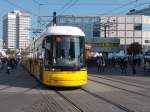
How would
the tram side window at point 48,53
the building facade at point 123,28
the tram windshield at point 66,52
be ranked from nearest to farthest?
the tram windshield at point 66,52 < the tram side window at point 48,53 < the building facade at point 123,28

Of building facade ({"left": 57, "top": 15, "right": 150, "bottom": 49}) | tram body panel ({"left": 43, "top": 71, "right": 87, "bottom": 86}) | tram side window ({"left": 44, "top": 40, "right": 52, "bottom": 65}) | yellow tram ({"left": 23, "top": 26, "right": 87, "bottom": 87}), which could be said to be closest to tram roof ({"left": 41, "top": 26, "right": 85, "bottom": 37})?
yellow tram ({"left": 23, "top": 26, "right": 87, "bottom": 87})

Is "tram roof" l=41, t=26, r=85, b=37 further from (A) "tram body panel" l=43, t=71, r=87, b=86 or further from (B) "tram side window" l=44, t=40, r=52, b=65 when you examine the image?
(A) "tram body panel" l=43, t=71, r=87, b=86

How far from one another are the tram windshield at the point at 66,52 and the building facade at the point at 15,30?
73657mm

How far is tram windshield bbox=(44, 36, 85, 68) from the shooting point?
2198 centimetres

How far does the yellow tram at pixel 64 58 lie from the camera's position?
2177 cm

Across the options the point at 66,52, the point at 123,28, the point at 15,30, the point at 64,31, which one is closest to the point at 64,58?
the point at 66,52

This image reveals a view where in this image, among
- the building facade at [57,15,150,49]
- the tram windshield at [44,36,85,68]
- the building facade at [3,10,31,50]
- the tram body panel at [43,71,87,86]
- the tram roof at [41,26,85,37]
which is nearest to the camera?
the tram body panel at [43,71,87,86]

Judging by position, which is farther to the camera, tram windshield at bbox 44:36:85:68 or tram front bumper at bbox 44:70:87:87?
tram windshield at bbox 44:36:85:68

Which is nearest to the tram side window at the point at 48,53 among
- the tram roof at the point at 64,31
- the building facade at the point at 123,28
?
the tram roof at the point at 64,31

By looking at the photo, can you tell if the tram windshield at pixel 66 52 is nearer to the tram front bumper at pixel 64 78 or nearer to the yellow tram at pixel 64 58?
the yellow tram at pixel 64 58

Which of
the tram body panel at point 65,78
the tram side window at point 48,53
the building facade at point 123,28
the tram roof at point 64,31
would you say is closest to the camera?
the tram body panel at point 65,78

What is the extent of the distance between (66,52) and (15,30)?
10805cm

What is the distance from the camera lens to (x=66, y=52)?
72.6 ft

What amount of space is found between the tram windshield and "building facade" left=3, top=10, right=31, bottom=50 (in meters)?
73.7
